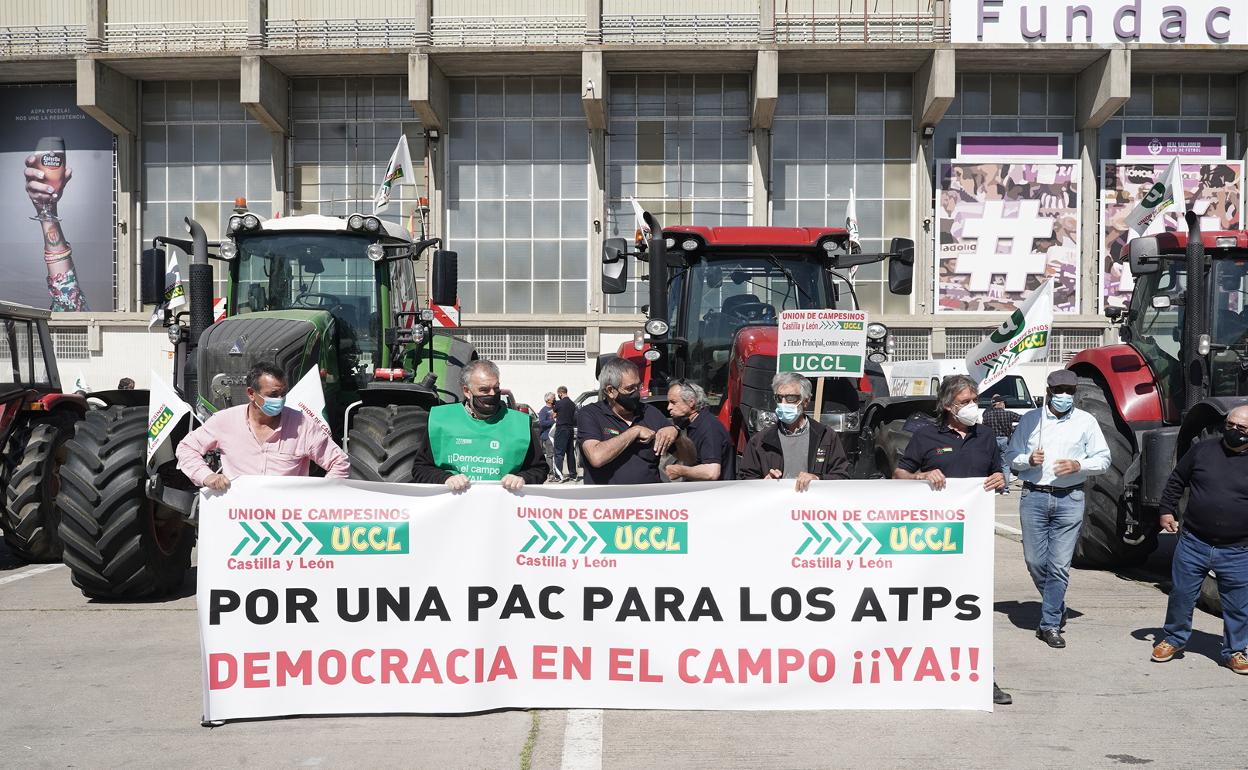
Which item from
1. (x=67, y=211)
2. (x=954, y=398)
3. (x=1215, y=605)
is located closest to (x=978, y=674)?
(x=954, y=398)

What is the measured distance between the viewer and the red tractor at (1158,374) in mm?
8992

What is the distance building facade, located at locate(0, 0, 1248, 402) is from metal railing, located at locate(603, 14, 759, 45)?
51 millimetres

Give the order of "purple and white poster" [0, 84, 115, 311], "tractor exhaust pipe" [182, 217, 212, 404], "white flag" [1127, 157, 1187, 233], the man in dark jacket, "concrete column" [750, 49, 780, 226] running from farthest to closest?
"purple and white poster" [0, 84, 115, 311] → "concrete column" [750, 49, 780, 226] → "white flag" [1127, 157, 1187, 233] → "tractor exhaust pipe" [182, 217, 212, 404] → the man in dark jacket

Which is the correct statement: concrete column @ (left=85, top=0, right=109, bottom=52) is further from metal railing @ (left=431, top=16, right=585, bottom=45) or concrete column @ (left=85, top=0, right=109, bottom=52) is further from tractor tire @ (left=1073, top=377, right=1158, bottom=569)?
tractor tire @ (left=1073, top=377, right=1158, bottom=569)

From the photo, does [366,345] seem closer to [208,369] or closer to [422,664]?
[208,369]

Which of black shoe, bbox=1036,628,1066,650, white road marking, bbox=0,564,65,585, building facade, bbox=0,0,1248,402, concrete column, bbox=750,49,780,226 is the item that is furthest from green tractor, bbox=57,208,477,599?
concrete column, bbox=750,49,780,226

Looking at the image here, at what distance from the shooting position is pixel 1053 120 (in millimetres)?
28531

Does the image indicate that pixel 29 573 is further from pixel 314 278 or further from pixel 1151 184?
pixel 1151 184

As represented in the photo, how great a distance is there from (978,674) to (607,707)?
1.86m

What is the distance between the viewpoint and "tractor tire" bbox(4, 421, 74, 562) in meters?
10.2

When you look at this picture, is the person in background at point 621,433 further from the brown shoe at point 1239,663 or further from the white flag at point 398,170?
the white flag at point 398,170

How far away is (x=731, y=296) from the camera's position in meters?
10.3

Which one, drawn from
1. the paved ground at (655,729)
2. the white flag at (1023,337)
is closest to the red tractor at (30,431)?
the paved ground at (655,729)

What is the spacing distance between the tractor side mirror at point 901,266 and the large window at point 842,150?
18.6m
